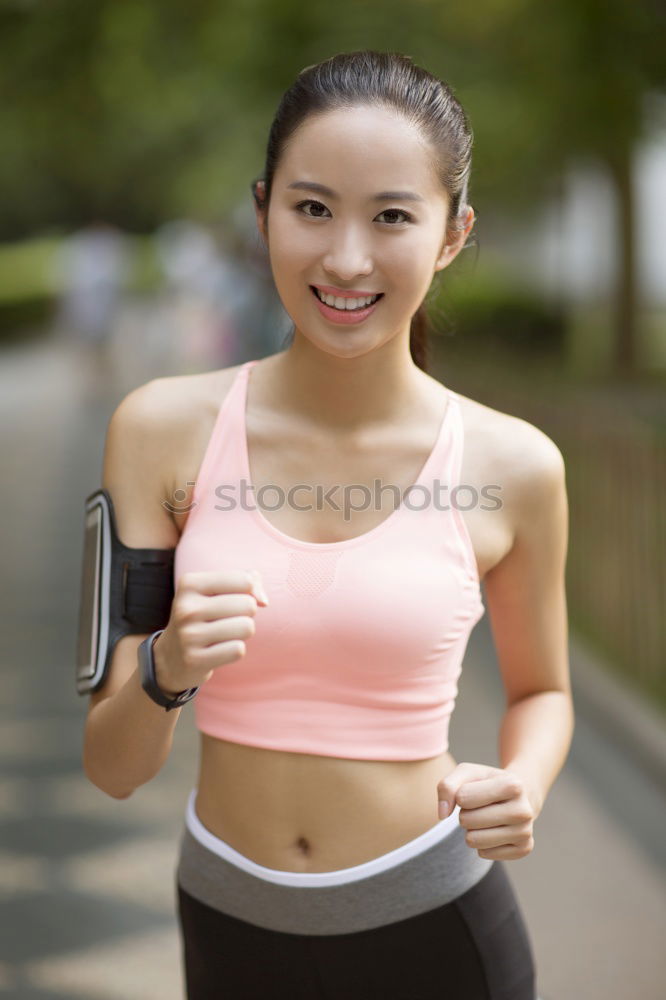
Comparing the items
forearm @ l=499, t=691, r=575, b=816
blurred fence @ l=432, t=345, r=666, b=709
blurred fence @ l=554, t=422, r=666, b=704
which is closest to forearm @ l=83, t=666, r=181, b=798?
forearm @ l=499, t=691, r=575, b=816

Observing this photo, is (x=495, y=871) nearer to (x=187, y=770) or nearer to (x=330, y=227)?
(x=330, y=227)

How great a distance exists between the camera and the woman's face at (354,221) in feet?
5.49

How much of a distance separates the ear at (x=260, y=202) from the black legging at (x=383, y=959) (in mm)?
908

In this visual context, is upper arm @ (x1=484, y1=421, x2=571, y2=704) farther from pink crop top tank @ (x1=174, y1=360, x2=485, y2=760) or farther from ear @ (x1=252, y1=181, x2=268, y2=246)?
ear @ (x1=252, y1=181, x2=268, y2=246)

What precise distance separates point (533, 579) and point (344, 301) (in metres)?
0.46

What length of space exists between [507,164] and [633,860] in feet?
37.1

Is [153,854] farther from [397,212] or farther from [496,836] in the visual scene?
[397,212]

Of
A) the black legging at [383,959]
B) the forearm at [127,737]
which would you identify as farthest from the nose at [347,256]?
the black legging at [383,959]

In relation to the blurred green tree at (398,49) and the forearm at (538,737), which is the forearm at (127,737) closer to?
the forearm at (538,737)

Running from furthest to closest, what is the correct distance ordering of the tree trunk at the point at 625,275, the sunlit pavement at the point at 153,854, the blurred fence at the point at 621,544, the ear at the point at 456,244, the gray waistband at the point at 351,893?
the tree trunk at the point at 625,275 < the blurred fence at the point at 621,544 < the sunlit pavement at the point at 153,854 < the ear at the point at 456,244 < the gray waistband at the point at 351,893

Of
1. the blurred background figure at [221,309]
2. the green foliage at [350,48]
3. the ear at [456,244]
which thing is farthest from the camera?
the blurred background figure at [221,309]

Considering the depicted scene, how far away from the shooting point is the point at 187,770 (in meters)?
5.07

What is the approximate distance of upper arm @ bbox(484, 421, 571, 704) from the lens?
181 centimetres

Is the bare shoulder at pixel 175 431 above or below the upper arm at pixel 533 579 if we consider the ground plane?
above
